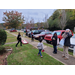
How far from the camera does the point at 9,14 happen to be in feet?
88.5

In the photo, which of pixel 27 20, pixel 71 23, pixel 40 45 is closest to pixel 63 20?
pixel 71 23

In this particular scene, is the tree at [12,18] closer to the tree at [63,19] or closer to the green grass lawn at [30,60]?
the tree at [63,19]

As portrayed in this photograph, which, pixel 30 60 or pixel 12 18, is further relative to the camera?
pixel 12 18

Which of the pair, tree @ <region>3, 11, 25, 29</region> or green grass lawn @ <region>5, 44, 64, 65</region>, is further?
tree @ <region>3, 11, 25, 29</region>

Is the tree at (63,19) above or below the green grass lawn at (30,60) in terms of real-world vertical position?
above

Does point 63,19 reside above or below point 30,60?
above

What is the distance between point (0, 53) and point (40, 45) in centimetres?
334

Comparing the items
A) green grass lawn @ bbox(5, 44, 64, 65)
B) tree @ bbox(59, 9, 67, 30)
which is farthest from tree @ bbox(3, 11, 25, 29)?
green grass lawn @ bbox(5, 44, 64, 65)

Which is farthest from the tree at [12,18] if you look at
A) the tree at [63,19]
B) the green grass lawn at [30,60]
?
the green grass lawn at [30,60]

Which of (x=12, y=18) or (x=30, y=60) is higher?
(x=12, y=18)

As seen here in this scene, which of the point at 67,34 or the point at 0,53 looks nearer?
the point at 67,34

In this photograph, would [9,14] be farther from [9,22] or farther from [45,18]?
[45,18]

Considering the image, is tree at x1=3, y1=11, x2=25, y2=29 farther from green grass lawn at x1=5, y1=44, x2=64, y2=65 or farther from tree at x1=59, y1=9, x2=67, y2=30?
green grass lawn at x1=5, y1=44, x2=64, y2=65

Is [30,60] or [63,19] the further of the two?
[63,19]
